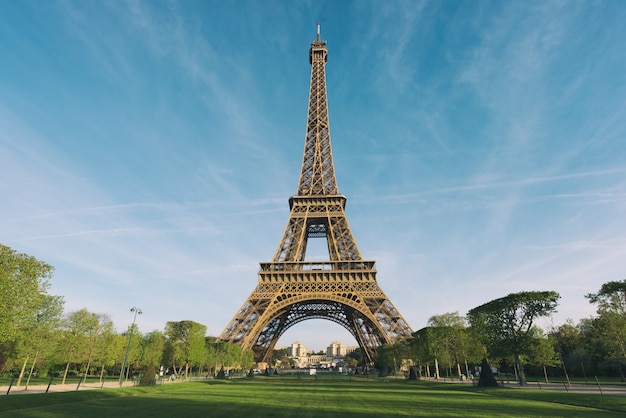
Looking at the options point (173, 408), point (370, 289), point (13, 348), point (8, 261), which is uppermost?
point (370, 289)

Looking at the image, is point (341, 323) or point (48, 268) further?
point (341, 323)

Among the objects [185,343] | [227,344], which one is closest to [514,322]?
[227,344]

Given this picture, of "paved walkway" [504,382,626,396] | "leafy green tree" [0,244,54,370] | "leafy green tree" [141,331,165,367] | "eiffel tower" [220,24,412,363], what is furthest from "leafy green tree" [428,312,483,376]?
"leafy green tree" [0,244,54,370]

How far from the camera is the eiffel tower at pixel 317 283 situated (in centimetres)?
4609

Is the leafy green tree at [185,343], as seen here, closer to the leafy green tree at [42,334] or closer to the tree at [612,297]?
the leafy green tree at [42,334]

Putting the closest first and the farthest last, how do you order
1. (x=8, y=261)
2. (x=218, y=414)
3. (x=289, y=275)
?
(x=218, y=414)
(x=8, y=261)
(x=289, y=275)

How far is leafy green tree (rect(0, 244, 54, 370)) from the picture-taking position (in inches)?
831

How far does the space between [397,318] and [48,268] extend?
3891 cm

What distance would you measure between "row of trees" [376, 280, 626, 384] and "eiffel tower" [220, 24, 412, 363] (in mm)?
3131

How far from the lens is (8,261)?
22.3m

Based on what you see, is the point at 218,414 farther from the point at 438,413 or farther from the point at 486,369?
the point at 486,369

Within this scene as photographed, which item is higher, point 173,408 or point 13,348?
point 13,348

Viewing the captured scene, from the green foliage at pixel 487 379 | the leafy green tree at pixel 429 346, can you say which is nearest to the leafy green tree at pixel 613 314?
the green foliage at pixel 487 379

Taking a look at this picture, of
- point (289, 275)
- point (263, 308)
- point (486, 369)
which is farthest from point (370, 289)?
point (486, 369)
